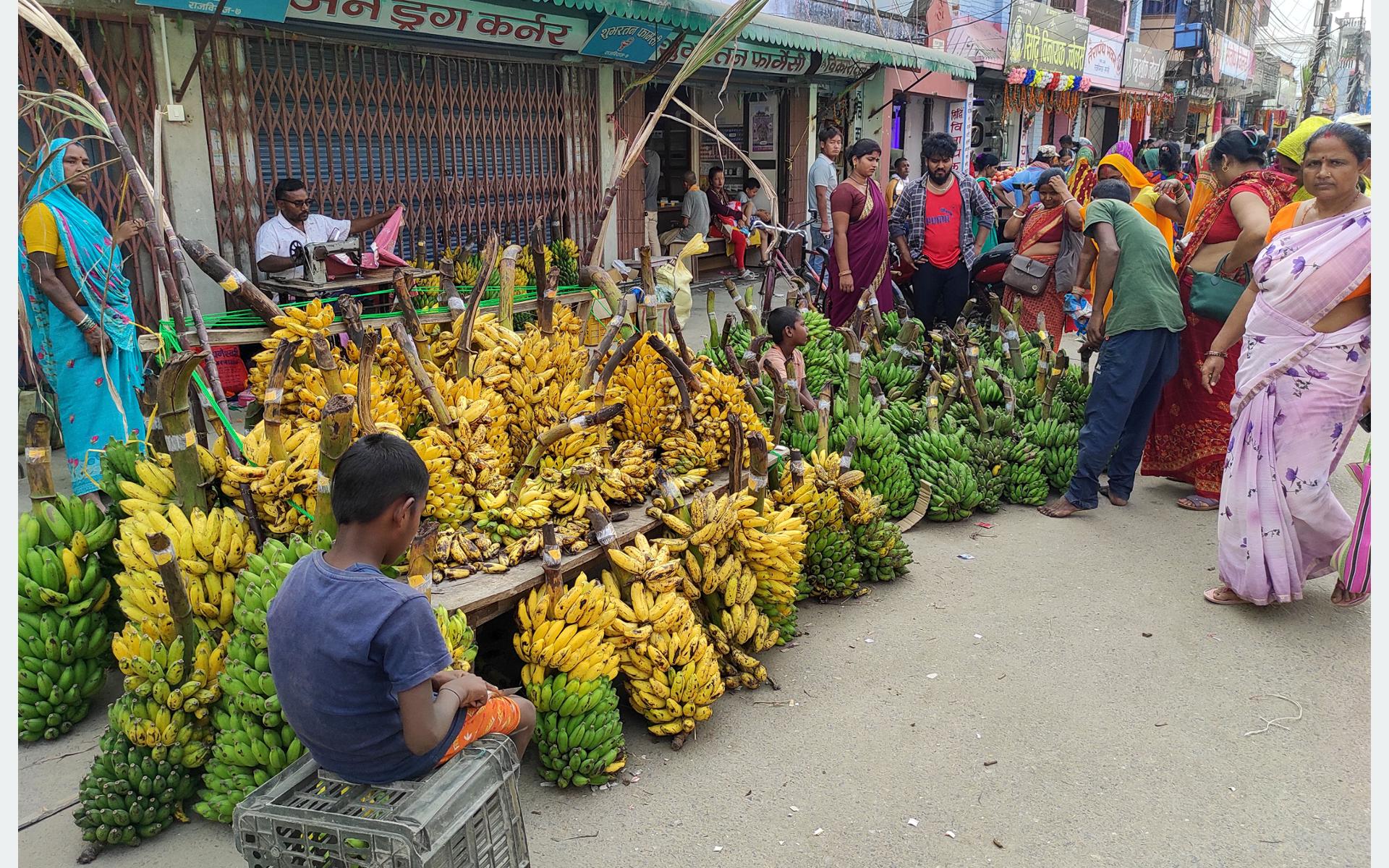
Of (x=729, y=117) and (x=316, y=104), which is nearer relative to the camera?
(x=316, y=104)

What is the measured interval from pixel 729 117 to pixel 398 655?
12.1m

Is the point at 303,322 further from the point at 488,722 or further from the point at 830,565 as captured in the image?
the point at 830,565

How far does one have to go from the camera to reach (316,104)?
6812 millimetres

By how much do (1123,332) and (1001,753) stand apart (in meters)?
2.52

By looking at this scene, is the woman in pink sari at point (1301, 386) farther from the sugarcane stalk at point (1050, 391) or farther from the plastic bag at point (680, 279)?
the plastic bag at point (680, 279)

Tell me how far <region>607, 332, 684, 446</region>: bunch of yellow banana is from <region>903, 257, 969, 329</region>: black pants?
3811 mm

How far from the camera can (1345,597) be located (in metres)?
3.59

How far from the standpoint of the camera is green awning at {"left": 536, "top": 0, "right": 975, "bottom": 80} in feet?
24.4

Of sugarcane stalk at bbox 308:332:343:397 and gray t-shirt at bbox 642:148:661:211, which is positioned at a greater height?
gray t-shirt at bbox 642:148:661:211

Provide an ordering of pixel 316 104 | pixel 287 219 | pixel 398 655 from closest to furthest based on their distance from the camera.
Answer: pixel 398 655, pixel 287 219, pixel 316 104

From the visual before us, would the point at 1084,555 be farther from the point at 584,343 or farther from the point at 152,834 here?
the point at 152,834

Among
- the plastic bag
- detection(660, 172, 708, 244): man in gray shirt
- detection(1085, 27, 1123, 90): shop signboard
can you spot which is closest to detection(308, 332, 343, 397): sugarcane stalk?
the plastic bag

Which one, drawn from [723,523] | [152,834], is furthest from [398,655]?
[723,523]

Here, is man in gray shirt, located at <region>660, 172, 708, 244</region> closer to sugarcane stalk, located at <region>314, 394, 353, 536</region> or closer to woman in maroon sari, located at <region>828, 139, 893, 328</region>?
woman in maroon sari, located at <region>828, 139, 893, 328</region>
